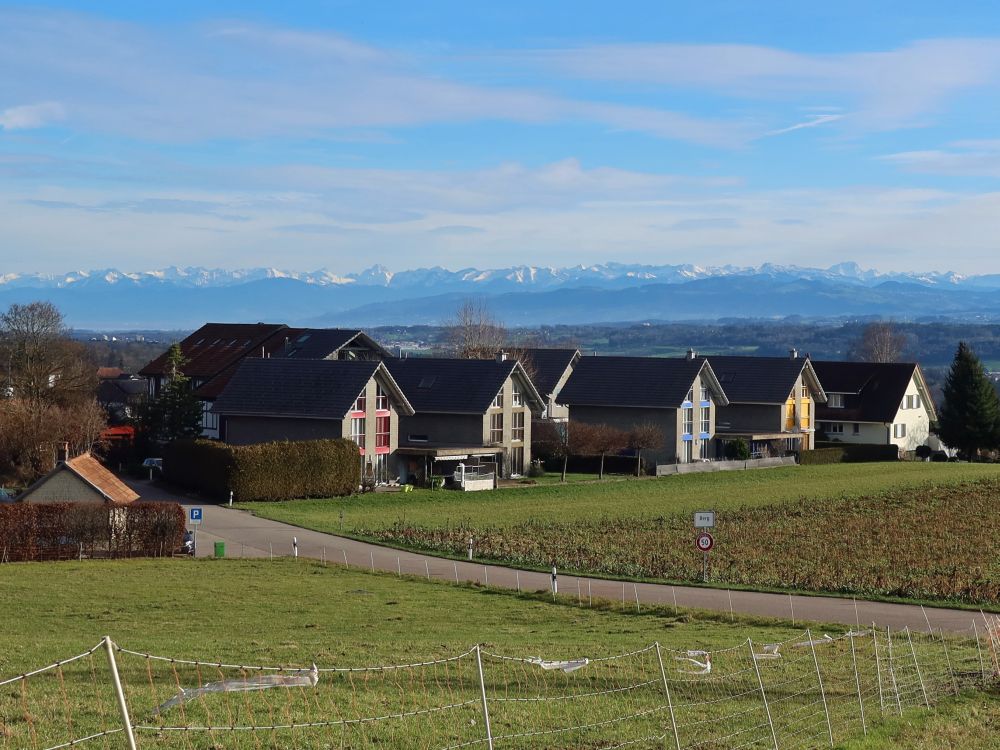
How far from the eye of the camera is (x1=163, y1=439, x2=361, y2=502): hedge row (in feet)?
171

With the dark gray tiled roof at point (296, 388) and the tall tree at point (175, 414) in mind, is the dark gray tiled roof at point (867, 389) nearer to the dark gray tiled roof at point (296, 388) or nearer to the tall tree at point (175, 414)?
the dark gray tiled roof at point (296, 388)

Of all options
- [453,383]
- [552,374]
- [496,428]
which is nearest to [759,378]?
[552,374]

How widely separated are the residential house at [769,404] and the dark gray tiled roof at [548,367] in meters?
10.4

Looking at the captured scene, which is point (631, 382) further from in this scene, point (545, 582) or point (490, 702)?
point (490, 702)

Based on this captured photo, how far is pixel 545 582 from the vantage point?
32156 millimetres

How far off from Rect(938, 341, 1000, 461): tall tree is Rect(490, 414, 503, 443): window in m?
33.5

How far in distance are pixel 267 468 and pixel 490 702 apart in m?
38.9

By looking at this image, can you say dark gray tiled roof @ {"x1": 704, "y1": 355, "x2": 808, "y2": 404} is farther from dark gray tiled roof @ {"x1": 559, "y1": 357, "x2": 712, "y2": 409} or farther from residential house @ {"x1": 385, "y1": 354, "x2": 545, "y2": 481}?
residential house @ {"x1": 385, "y1": 354, "x2": 545, "y2": 481}

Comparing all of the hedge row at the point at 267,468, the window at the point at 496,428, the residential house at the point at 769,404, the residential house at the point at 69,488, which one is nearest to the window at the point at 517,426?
the window at the point at 496,428

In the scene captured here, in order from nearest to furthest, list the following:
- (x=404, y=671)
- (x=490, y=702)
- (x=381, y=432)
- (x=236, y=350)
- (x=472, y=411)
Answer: (x=490, y=702) < (x=404, y=671) < (x=381, y=432) < (x=472, y=411) < (x=236, y=350)

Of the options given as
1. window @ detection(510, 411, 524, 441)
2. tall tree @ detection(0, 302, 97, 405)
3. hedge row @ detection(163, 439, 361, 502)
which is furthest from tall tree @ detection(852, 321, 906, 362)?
hedge row @ detection(163, 439, 361, 502)

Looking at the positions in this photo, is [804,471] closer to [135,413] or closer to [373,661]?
[135,413]

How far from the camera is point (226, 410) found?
201 ft

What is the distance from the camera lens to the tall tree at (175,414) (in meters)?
64.9
